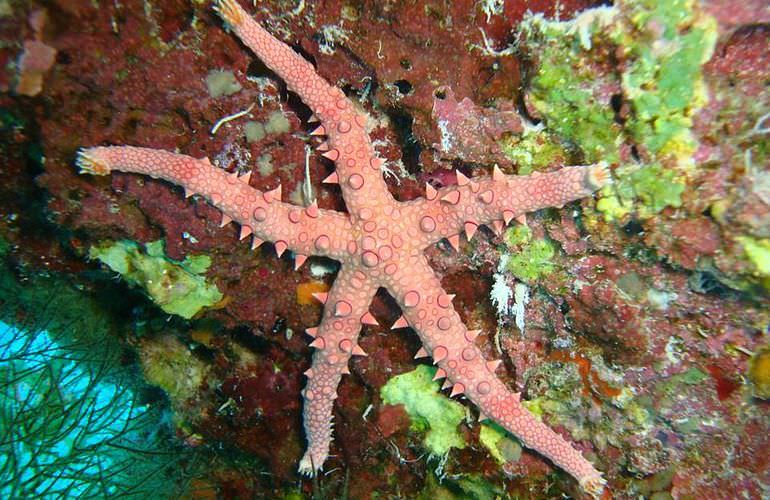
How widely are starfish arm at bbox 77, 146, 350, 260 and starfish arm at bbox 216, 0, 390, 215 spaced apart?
33 cm

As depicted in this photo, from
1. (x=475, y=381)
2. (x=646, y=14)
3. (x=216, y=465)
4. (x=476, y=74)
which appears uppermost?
(x=476, y=74)

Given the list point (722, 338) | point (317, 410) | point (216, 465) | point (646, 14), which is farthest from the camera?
point (216, 465)

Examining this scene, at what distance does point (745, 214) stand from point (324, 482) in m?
5.10

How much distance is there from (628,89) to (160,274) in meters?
4.30

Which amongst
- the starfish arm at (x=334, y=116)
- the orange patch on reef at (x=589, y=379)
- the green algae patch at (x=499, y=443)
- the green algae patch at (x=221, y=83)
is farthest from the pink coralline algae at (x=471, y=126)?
the green algae patch at (x=499, y=443)

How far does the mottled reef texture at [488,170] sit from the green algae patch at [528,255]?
0.06 feet

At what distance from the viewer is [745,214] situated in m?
2.84

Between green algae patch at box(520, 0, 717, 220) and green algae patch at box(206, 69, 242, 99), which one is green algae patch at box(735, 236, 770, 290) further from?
green algae patch at box(206, 69, 242, 99)

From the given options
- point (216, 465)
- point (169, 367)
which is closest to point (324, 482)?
point (216, 465)

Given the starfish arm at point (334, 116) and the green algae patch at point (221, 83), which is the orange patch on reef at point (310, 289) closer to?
the starfish arm at point (334, 116)

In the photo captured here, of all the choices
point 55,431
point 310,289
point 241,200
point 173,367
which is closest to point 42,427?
point 55,431

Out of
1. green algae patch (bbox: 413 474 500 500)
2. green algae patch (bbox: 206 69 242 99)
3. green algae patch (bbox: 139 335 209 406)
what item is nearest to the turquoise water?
green algae patch (bbox: 139 335 209 406)

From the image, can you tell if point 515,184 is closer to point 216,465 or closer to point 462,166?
point 462,166

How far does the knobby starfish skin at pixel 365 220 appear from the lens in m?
3.31
